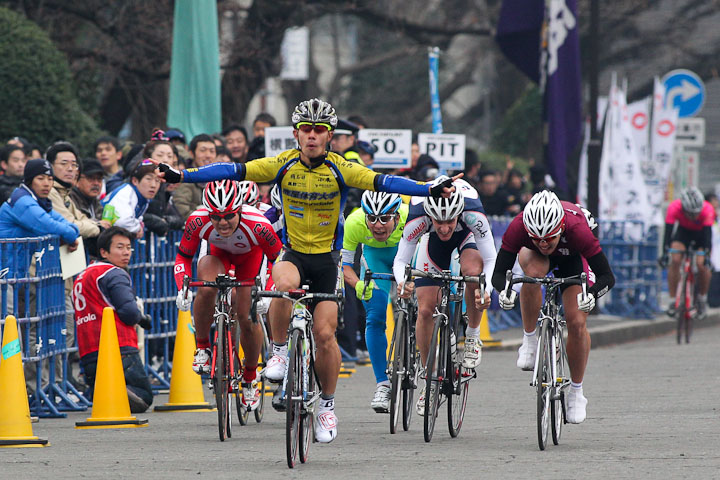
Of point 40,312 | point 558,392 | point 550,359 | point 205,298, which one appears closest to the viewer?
point 550,359

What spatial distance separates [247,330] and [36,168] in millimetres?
2482

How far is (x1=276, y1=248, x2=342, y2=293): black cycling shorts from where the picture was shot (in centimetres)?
1020

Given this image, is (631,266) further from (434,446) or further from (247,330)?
(434,446)

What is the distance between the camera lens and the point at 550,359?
10227mm

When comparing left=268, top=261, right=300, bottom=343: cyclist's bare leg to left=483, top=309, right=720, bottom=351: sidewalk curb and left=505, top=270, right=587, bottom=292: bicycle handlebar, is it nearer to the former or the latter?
left=505, top=270, right=587, bottom=292: bicycle handlebar

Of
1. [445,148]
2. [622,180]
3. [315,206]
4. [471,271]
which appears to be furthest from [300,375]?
[622,180]

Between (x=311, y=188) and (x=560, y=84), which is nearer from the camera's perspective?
(x=311, y=188)

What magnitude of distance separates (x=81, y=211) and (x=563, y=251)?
17.7 ft

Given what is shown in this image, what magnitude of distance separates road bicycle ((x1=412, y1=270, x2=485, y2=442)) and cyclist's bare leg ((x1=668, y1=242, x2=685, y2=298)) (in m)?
11.5

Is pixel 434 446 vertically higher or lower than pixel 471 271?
lower

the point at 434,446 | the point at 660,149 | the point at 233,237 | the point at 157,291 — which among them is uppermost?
the point at 660,149

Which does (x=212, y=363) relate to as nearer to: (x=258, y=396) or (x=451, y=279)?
(x=258, y=396)

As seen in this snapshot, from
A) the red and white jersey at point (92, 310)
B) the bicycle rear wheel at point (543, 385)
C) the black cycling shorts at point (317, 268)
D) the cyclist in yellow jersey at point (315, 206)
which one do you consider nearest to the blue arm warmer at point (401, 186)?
the cyclist in yellow jersey at point (315, 206)

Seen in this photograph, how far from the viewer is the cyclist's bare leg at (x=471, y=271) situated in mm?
11406
